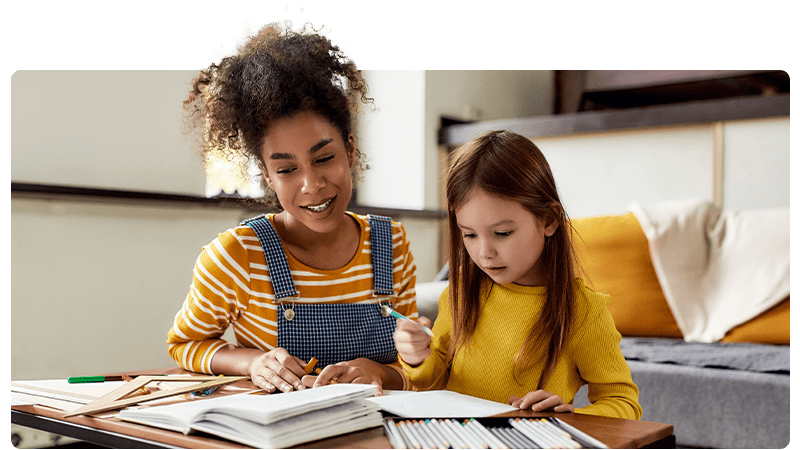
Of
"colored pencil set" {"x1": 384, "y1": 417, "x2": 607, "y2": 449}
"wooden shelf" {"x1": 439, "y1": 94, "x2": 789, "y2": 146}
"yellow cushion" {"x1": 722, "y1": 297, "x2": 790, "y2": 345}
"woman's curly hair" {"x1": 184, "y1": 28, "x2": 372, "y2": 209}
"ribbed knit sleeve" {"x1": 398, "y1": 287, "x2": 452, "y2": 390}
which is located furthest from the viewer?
"wooden shelf" {"x1": 439, "y1": 94, "x2": 789, "y2": 146}

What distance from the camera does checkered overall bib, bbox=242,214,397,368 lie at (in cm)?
114

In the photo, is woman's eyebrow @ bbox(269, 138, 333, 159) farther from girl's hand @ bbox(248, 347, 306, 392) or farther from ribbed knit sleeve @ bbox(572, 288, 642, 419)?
ribbed knit sleeve @ bbox(572, 288, 642, 419)

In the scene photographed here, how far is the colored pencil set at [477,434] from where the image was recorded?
657 millimetres

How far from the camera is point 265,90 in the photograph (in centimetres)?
114

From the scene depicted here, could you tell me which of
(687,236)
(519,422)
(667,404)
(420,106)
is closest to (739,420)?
(667,404)

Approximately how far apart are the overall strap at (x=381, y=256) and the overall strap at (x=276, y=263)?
0.16 metres

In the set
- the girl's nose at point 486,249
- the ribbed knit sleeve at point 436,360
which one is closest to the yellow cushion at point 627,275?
the ribbed knit sleeve at point 436,360

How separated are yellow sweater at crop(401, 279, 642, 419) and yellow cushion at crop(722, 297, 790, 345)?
1.58 meters

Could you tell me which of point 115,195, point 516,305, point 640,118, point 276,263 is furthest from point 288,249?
point 640,118

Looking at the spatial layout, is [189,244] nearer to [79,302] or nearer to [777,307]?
[79,302]

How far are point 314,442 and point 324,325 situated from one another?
472mm

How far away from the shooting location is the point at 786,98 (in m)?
2.88

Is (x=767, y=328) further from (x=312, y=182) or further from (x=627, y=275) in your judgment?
(x=312, y=182)

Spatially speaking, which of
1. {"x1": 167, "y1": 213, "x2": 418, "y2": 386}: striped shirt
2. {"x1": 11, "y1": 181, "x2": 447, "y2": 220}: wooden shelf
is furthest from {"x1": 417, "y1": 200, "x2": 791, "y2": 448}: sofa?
{"x1": 167, "y1": 213, "x2": 418, "y2": 386}: striped shirt
